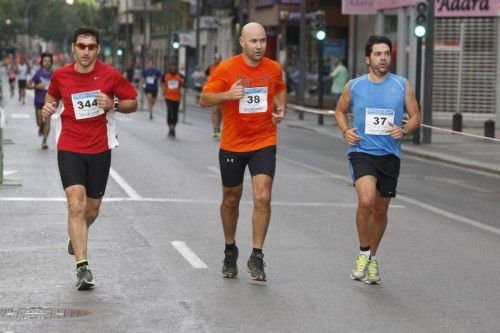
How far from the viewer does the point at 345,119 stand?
37.4ft

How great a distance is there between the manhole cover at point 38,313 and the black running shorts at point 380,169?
2653 millimetres

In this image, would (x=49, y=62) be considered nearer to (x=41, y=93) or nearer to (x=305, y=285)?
(x=41, y=93)

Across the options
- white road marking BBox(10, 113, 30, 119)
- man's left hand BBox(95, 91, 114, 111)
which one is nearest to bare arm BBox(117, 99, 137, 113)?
man's left hand BBox(95, 91, 114, 111)

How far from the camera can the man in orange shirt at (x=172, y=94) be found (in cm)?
3416

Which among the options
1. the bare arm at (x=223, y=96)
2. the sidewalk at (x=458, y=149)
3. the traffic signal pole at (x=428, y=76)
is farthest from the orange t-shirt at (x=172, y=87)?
the bare arm at (x=223, y=96)

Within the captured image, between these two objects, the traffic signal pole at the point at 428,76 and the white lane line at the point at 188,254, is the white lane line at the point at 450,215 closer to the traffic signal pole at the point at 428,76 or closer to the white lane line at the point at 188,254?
the white lane line at the point at 188,254

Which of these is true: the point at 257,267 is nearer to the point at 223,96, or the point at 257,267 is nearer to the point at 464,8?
the point at 223,96

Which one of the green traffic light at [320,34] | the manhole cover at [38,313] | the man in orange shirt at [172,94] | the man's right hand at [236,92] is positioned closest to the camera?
the manhole cover at [38,313]

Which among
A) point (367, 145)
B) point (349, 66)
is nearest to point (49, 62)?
point (367, 145)

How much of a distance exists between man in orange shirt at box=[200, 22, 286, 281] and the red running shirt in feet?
2.41

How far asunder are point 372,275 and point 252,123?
4.74 feet

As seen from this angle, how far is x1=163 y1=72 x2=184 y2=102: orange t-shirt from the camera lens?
35.8 m

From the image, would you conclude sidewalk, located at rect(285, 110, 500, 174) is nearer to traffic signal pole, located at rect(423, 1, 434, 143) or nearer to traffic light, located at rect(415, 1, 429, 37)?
traffic signal pole, located at rect(423, 1, 434, 143)

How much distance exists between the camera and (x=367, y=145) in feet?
36.7
